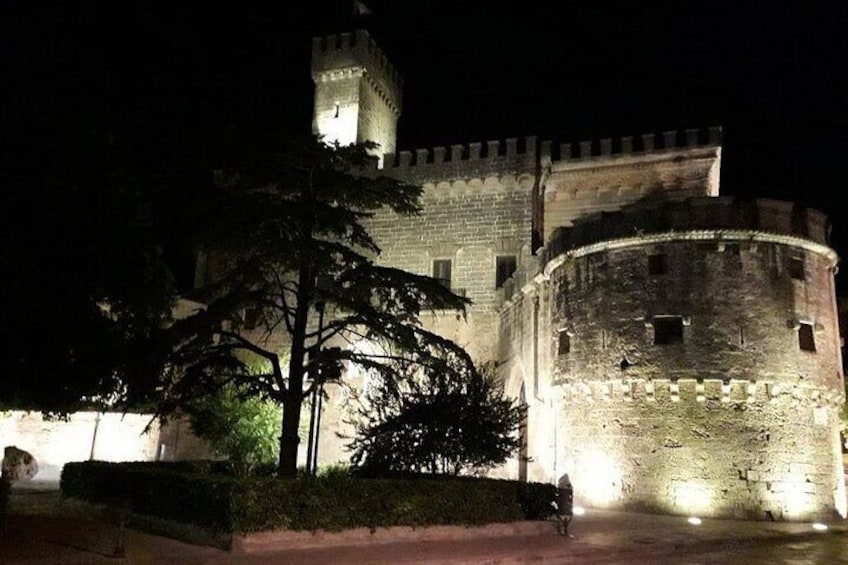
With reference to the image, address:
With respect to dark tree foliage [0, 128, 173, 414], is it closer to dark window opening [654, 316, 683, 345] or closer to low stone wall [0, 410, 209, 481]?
dark window opening [654, 316, 683, 345]

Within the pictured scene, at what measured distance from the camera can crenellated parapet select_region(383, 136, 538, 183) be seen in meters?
27.5

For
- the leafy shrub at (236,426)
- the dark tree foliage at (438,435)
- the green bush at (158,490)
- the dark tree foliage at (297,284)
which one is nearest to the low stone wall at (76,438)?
the leafy shrub at (236,426)

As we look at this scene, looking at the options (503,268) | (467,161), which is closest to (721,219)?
(503,268)

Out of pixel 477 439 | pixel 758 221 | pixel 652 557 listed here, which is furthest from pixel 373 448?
pixel 758 221

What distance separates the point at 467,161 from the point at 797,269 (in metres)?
14.0

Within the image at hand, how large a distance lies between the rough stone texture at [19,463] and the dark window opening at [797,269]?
19264 mm

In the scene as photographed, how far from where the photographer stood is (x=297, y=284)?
13953 millimetres

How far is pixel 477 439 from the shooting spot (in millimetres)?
15414

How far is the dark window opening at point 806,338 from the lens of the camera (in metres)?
16.9

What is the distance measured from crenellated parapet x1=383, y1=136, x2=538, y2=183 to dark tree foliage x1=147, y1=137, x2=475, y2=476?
1355 centimetres

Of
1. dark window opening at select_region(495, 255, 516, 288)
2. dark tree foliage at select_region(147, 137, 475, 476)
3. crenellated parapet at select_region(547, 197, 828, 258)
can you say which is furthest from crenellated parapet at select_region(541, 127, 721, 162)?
dark tree foliage at select_region(147, 137, 475, 476)

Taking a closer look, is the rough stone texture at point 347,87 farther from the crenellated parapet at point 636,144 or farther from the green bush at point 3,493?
the green bush at point 3,493

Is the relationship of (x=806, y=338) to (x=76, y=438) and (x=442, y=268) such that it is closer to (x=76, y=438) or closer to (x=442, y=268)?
(x=442, y=268)

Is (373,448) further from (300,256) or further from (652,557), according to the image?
(652,557)
